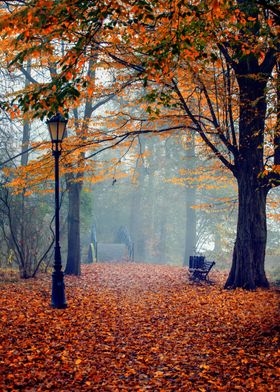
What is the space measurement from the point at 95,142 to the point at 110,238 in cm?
2428

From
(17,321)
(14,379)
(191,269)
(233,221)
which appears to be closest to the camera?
(14,379)

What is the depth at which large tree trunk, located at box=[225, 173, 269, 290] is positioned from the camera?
36.3ft

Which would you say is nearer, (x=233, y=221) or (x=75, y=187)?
(x=75, y=187)

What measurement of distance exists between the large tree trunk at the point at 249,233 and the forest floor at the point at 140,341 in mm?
614

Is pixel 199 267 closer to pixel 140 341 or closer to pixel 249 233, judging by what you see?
pixel 249 233

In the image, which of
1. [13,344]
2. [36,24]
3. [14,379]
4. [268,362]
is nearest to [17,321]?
[13,344]

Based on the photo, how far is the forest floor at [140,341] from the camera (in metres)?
5.16

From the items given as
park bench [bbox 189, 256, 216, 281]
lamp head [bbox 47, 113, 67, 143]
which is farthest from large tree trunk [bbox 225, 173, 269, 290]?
lamp head [bbox 47, 113, 67, 143]

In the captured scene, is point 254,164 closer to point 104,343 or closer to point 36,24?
point 104,343

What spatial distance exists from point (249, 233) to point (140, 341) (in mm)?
5161

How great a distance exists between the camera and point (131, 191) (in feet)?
115

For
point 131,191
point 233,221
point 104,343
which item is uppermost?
point 131,191

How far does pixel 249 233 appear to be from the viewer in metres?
11.1

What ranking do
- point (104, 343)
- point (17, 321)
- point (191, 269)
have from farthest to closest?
1. point (191, 269)
2. point (17, 321)
3. point (104, 343)
